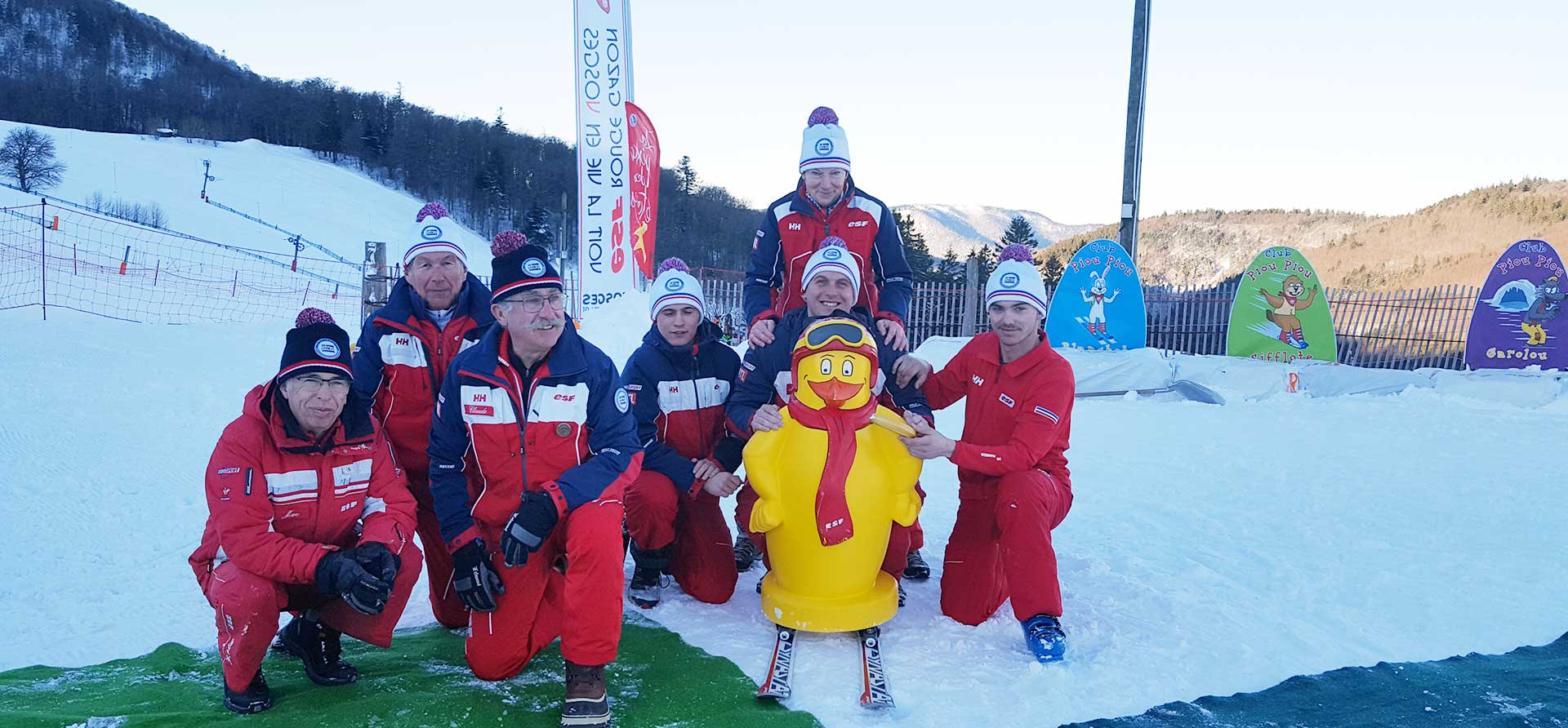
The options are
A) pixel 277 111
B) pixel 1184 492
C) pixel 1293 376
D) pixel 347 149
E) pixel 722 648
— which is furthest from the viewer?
pixel 277 111

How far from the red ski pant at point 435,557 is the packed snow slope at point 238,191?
105 feet

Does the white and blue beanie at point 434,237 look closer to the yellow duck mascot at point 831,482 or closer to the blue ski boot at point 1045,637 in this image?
the yellow duck mascot at point 831,482

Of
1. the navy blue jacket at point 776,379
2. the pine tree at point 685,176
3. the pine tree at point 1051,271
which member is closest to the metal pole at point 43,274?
the navy blue jacket at point 776,379

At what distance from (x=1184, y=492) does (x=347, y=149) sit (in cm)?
6625

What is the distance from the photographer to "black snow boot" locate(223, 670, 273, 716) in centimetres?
271

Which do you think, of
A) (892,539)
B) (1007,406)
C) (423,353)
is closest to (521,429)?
(423,353)

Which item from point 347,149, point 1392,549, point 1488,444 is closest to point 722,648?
point 1392,549

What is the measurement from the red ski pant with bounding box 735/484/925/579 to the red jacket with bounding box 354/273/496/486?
131 cm

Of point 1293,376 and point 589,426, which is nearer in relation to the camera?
point 589,426

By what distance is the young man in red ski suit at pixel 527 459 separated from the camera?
291cm

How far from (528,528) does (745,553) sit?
1721mm

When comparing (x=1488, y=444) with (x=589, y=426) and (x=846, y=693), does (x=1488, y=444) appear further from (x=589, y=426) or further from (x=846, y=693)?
(x=589, y=426)

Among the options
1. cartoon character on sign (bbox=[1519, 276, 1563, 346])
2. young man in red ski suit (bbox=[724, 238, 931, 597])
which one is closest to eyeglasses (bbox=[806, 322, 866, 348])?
young man in red ski suit (bbox=[724, 238, 931, 597])

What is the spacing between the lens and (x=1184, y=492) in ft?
19.2
